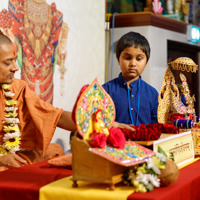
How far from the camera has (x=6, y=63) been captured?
194cm

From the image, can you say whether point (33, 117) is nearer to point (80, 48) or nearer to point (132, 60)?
point (132, 60)

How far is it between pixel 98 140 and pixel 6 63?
90 cm

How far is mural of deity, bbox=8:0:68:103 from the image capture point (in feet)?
9.89

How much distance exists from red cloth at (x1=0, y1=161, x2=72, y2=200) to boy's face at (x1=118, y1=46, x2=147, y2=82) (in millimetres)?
887

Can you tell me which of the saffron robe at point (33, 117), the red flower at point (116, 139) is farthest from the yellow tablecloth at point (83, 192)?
the saffron robe at point (33, 117)

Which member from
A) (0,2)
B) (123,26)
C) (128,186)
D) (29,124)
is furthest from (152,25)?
(128,186)

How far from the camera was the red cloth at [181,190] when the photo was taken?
117cm

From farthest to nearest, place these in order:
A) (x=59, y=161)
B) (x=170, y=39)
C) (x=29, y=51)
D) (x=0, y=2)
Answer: (x=170, y=39) → (x=29, y=51) → (x=0, y=2) → (x=59, y=161)

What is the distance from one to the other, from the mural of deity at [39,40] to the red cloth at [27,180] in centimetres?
157

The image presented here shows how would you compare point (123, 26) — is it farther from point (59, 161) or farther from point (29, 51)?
point (59, 161)

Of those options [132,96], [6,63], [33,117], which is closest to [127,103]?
[132,96]

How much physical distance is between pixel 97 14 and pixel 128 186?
307 centimetres

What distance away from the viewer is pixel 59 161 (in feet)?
5.28

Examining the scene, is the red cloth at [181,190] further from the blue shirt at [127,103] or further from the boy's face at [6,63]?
the boy's face at [6,63]
